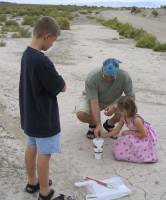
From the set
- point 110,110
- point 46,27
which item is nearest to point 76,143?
point 110,110

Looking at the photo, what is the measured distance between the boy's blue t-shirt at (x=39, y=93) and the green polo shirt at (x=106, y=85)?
5.86 ft

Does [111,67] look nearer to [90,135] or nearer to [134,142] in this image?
[134,142]

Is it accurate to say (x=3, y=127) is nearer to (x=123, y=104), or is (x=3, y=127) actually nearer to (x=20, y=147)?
(x=20, y=147)

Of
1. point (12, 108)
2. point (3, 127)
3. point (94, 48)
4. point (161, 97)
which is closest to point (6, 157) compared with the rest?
point (3, 127)

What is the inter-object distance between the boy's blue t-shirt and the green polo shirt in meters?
1.79

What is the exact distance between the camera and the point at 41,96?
14.1 ft

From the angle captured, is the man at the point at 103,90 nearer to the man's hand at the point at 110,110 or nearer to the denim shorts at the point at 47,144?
the man's hand at the point at 110,110

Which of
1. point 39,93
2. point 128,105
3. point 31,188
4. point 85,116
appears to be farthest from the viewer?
point 85,116

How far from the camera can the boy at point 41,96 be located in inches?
164

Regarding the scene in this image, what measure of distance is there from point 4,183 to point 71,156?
1070 millimetres

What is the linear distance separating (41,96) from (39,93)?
1.3 inches

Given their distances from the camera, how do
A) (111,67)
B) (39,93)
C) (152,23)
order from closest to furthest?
1. (39,93)
2. (111,67)
3. (152,23)

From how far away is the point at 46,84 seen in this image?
13.9 feet

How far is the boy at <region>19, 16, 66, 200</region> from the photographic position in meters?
4.16
